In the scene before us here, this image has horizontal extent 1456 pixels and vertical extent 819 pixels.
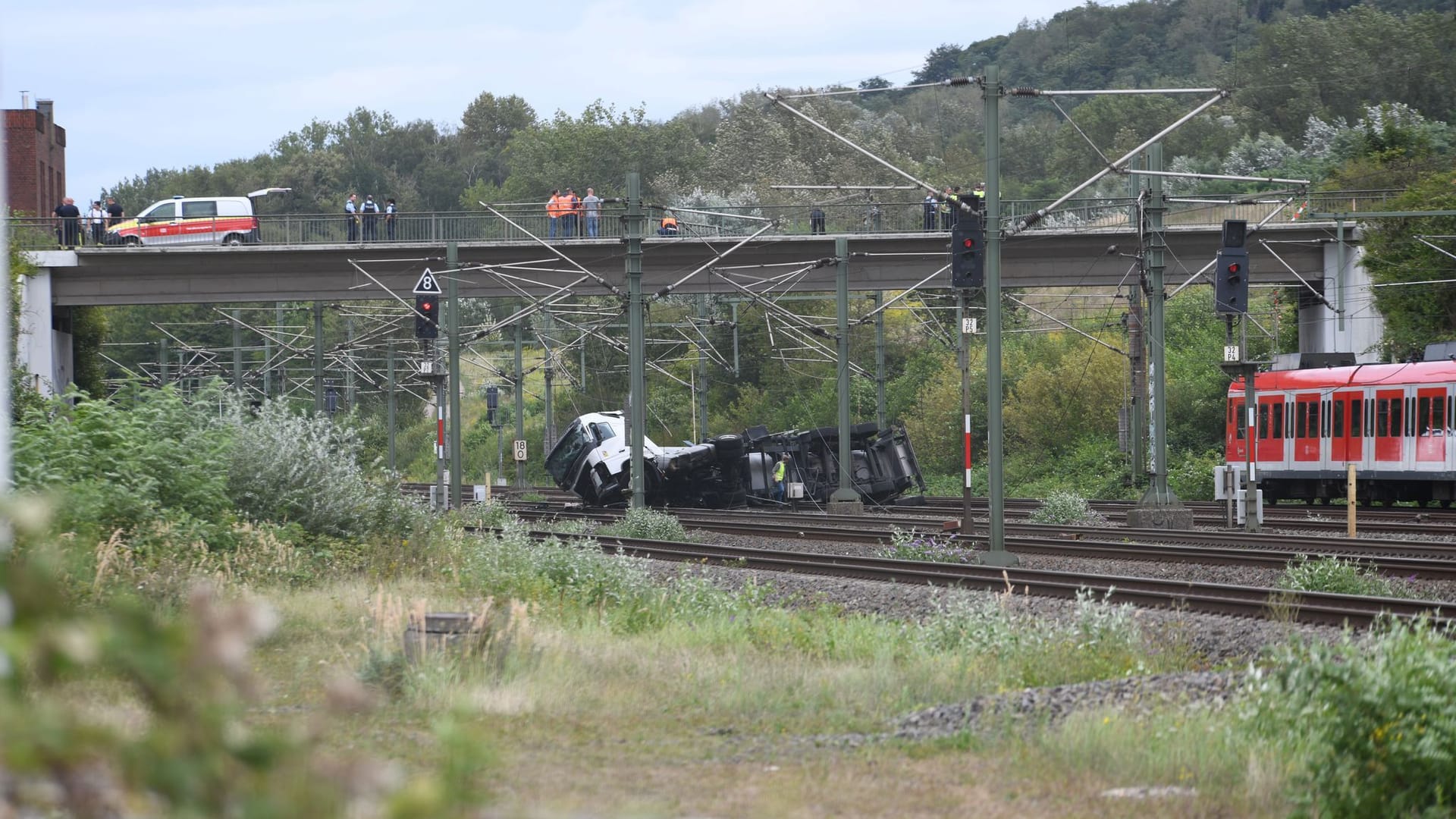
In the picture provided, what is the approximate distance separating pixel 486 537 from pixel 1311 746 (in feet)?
63.9

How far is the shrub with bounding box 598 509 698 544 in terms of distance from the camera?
30516 mm

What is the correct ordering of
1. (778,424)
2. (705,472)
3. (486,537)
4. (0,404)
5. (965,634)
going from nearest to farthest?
1. (0,404)
2. (965,634)
3. (486,537)
4. (705,472)
5. (778,424)

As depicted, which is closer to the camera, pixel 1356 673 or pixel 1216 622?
pixel 1356 673

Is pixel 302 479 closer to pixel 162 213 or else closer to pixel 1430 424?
pixel 1430 424

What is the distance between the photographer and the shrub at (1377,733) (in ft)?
24.1

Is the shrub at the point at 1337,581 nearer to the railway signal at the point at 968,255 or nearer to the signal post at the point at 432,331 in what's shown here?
the railway signal at the point at 968,255

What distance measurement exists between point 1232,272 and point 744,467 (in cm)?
1620

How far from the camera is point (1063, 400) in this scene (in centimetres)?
5919

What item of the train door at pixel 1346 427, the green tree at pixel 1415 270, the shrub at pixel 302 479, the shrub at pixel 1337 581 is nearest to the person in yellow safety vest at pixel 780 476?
the train door at pixel 1346 427

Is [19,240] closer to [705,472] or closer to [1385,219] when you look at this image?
[705,472]

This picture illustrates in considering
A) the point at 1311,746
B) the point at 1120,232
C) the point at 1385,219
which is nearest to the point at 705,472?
the point at 1120,232

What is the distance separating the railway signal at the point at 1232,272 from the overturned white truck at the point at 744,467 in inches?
504

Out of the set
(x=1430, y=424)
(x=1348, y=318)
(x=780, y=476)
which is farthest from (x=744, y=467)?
(x=1348, y=318)

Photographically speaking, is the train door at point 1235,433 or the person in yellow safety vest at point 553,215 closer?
the train door at point 1235,433
